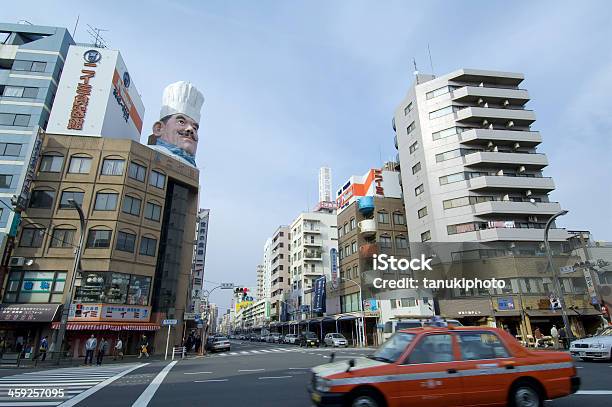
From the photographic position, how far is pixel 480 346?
6.18 meters

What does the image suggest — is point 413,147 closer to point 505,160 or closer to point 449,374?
point 505,160

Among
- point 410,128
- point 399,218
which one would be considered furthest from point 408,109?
point 399,218

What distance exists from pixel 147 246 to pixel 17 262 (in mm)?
9793

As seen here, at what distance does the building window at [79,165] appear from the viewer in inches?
1261

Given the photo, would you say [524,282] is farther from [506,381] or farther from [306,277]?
[306,277]

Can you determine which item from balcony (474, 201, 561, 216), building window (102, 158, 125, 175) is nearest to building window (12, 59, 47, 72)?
building window (102, 158, 125, 175)

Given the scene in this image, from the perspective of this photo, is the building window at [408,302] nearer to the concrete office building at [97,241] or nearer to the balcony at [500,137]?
the balcony at [500,137]

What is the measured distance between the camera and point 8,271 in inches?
1119

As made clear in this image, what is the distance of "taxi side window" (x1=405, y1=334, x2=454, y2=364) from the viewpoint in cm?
588

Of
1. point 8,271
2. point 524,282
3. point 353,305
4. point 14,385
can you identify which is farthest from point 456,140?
point 8,271

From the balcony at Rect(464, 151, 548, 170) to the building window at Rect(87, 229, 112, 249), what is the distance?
3972 centimetres

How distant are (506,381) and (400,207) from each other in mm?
47638

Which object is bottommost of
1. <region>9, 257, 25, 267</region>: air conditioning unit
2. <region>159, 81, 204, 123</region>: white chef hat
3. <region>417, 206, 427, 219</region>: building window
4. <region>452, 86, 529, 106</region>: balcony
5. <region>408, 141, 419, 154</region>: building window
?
<region>9, 257, 25, 267</region>: air conditioning unit

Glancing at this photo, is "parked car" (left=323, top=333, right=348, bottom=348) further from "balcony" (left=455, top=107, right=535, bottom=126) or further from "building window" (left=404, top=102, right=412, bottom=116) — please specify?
"building window" (left=404, top=102, right=412, bottom=116)
